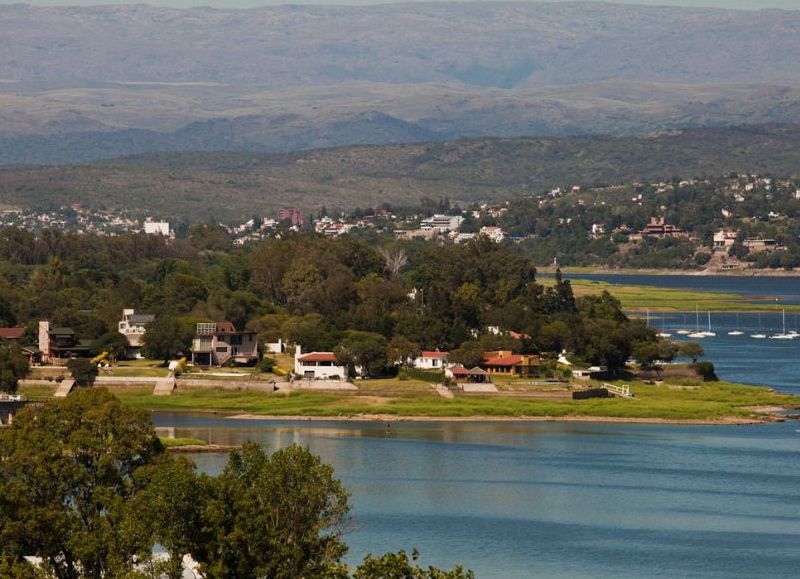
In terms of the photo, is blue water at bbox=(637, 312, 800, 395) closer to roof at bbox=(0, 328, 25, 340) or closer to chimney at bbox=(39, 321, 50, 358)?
chimney at bbox=(39, 321, 50, 358)

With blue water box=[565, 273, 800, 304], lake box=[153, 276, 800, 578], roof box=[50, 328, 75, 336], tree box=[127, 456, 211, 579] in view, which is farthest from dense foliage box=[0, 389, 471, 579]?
blue water box=[565, 273, 800, 304]

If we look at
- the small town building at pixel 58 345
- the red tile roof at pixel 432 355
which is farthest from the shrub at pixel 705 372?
the small town building at pixel 58 345

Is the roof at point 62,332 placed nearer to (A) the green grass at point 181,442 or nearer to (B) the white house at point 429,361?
(B) the white house at point 429,361

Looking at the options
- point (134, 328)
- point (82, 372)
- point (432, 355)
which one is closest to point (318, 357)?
point (432, 355)

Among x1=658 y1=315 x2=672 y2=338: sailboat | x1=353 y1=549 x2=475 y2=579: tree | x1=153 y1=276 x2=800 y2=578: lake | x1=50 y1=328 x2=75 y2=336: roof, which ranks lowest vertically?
x1=153 y1=276 x2=800 y2=578: lake

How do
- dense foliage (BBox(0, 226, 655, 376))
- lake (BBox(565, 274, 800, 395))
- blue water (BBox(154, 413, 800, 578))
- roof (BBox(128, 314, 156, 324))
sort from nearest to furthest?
blue water (BBox(154, 413, 800, 578)) < dense foliage (BBox(0, 226, 655, 376)) < roof (BBox(128, 314, 156, 324)) < lake (BBox(565, 274, 800, 395))
